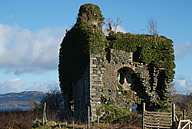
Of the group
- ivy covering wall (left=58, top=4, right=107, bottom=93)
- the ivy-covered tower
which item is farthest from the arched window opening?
ivy covering wall (left=58, top=4, right=107, bottom=93)

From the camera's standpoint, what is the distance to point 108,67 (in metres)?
26.7

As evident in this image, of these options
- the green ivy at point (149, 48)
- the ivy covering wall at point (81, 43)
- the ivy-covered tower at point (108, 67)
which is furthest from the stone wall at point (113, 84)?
the ivy covering wall at point (81, 43)

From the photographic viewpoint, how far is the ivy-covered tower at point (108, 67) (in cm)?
2542

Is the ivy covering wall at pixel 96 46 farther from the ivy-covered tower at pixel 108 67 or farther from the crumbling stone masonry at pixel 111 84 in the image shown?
the crumbling stone masonry at pixel 111 84

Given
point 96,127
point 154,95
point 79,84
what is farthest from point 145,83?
point 96,127

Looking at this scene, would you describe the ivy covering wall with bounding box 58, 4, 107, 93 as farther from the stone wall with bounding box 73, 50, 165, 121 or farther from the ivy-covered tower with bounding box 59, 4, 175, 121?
the stone wall with bounding box 73, 50, 165, 121

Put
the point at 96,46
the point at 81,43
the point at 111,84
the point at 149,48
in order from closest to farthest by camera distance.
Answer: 1. the point at 96,46
2. the point at 81,43
3. the point at 111,84
4. the point at 149,48

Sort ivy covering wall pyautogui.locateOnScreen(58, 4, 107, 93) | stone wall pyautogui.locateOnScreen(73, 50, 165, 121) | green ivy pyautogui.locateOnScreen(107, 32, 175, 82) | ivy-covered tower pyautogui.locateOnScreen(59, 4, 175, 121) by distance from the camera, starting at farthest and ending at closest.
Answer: green ivy pyautogui.locateOnScreen(107, 32, 175, 82)
ivy covering wall pyautogui.locateOnScreen(58, 4, 107, 93)
ivy-covered tower pyautogui.locateOnScreen(59, 4, 175, 121)
stone wall pyautogui.locateOnScreen(73, 50, 165, 121)

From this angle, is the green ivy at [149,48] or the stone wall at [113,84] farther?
the green ivy at [149,48]

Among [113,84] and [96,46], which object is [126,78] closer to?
[113,84]

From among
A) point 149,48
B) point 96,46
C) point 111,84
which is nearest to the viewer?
point 96,46

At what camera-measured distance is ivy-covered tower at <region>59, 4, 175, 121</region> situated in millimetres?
25422

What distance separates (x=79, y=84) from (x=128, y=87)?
4.45m

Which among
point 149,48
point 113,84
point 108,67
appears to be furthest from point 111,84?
point 149,48
